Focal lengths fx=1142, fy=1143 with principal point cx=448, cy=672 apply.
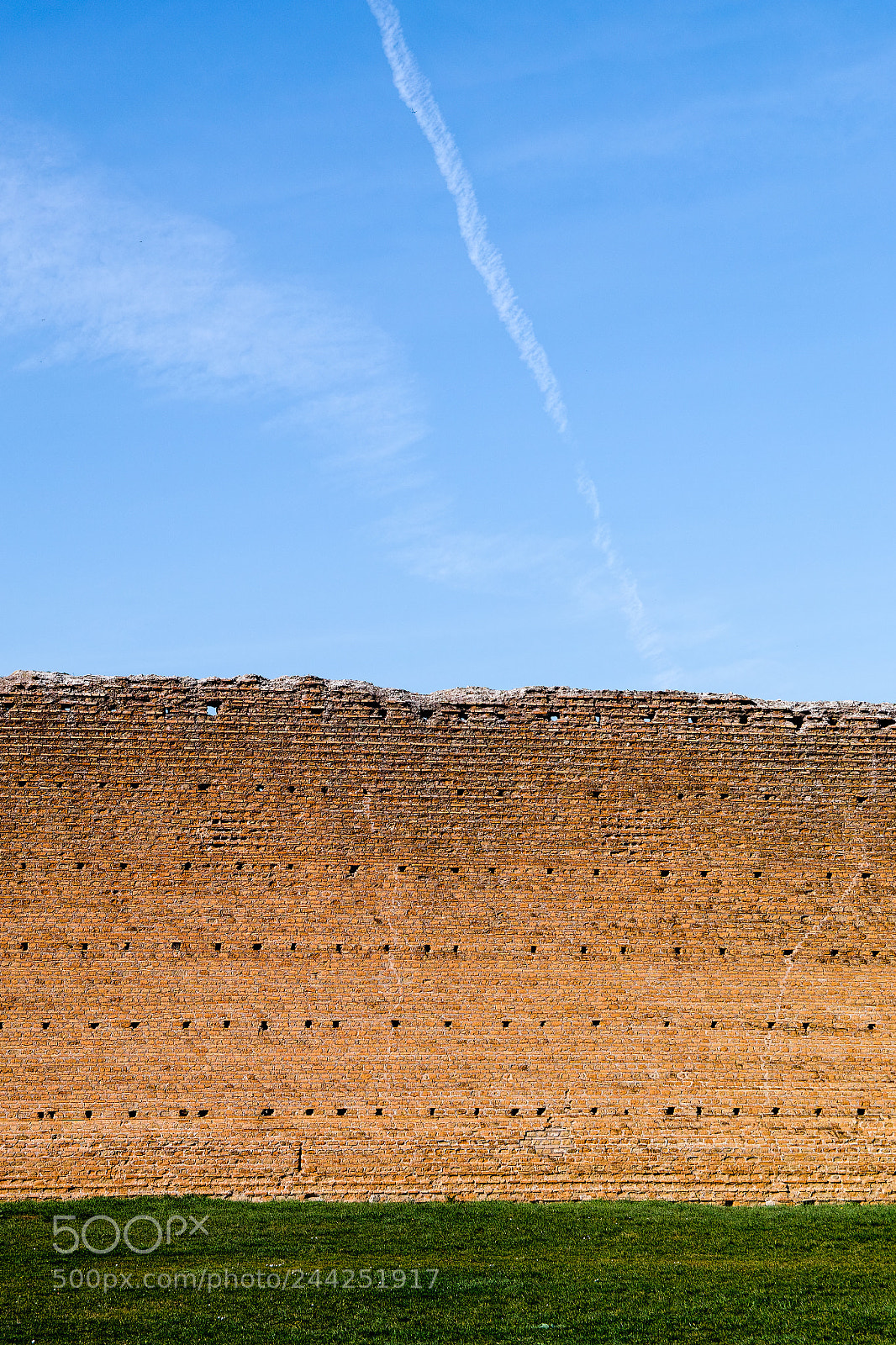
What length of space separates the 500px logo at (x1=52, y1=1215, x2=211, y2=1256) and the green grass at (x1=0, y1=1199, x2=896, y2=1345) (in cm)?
9

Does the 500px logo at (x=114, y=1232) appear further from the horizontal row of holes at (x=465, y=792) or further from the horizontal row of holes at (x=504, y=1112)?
the horizontal row of holes at (x=465, y=792)

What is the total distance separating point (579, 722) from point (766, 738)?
2.02 m

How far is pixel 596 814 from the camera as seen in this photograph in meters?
11.8

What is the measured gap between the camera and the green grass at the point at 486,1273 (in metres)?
7.45

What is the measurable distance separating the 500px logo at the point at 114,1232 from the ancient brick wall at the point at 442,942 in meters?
0.79

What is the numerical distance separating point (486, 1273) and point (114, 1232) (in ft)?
10.1

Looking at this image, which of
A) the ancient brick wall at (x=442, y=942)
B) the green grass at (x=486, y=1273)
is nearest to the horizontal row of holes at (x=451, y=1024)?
the ancient brick wall at (x=442, y=942)

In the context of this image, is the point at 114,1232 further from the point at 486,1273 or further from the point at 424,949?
the point at 424,949

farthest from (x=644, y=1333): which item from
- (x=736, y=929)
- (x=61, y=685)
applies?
(x=61, y=685)

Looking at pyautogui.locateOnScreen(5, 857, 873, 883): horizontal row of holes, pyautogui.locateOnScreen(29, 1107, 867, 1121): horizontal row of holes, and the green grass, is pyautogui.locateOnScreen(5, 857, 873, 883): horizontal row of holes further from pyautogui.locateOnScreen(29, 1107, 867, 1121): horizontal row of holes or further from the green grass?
the green grass

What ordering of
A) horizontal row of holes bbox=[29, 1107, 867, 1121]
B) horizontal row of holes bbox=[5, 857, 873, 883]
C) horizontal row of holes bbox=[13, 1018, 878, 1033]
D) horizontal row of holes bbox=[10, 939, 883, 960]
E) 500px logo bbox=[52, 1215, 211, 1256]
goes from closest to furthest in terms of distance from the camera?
500px logo bbox=[52, 1215, 211, 1256] → horizontal row of holes bbox=[29, 1107, 867, 1121] → horizontal row of holes bbox=[13, 1018, 878, 1033] → horizontal row of holes bbox=[10, 939, 883, 960] → horizontal row of holes bbox=[5, 857, 873, 883]

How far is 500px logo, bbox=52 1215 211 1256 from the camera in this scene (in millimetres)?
8898

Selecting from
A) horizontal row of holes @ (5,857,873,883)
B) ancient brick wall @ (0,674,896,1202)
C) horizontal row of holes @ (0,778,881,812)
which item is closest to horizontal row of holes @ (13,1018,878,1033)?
ancient brick wall @ (0,674,896,1202)

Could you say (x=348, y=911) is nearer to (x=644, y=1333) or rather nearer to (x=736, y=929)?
(x=736, y=929)
